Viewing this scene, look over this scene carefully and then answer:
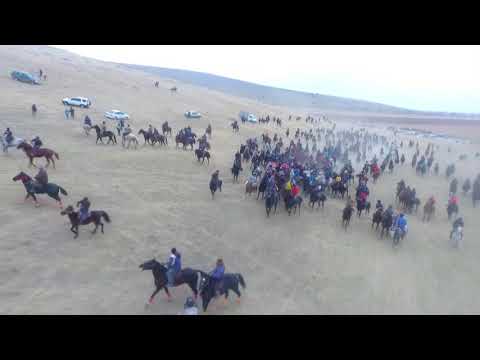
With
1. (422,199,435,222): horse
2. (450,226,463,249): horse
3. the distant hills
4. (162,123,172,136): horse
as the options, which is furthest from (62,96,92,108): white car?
the distant hills

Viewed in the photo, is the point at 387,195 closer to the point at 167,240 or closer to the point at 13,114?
the point at 167,240

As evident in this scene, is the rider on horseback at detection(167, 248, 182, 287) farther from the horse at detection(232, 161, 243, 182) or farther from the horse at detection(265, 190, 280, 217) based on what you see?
the horse at detection(232, 161, 243, 182)

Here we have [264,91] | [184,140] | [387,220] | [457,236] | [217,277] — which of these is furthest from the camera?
[264,91]

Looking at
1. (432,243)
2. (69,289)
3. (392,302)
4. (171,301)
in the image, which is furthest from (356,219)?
(69,289)

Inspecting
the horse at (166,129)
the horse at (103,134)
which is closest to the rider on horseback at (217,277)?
the horse at (103,134)

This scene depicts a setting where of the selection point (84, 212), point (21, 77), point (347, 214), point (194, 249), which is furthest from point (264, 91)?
point (84, 212)

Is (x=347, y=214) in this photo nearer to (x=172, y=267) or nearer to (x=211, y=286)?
(x=211, y=286)

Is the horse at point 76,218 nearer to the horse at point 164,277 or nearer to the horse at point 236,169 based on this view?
the horse at point 164,277

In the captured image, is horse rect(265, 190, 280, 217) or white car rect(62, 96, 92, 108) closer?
horse rect(265, 190, 280, 217)
